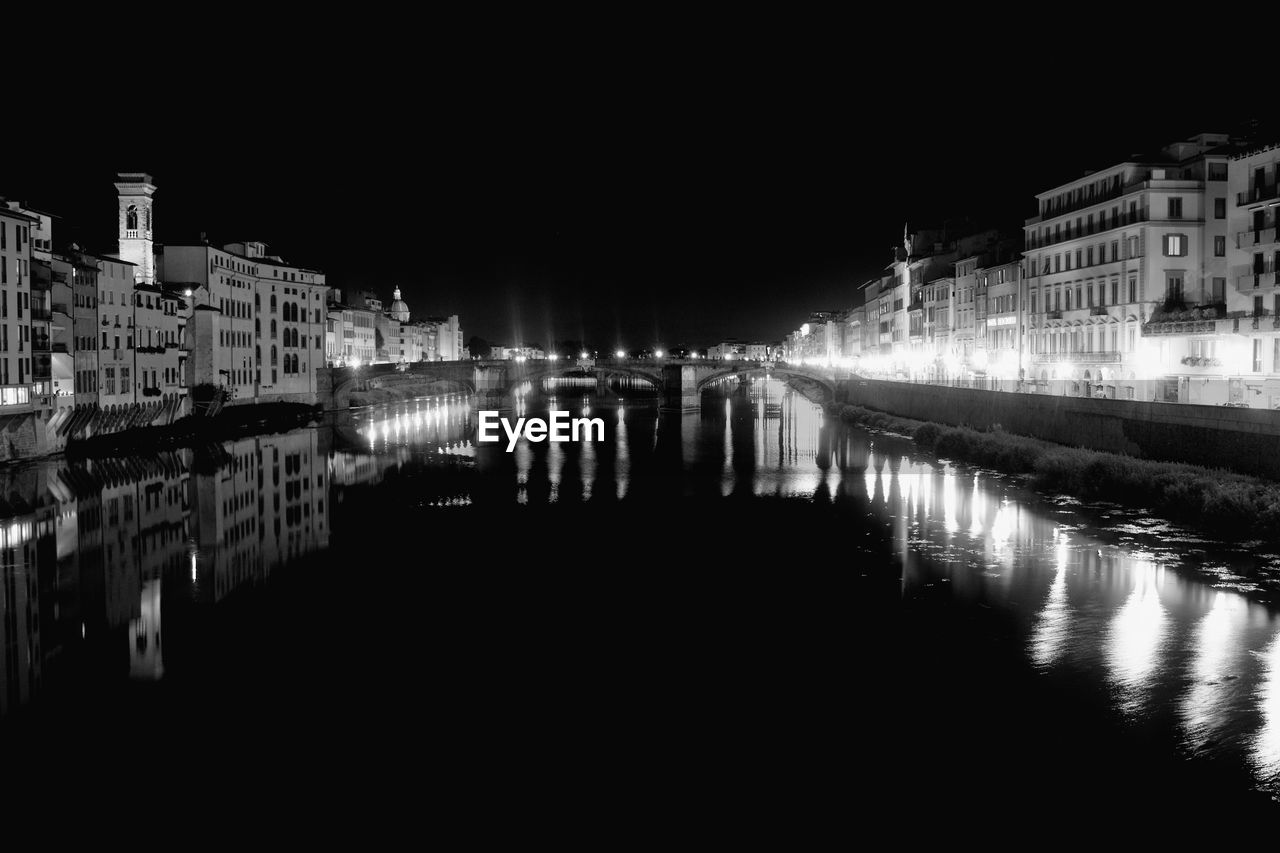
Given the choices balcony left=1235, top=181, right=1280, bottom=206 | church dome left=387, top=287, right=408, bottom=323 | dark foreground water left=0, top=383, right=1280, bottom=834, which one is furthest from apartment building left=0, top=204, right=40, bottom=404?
church dome left=387, top=287, right=408, bottom=323

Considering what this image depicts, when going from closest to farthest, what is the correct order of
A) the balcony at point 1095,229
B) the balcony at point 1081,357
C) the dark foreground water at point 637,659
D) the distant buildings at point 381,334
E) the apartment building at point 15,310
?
the dark foreground water at point 637,659 → the apartment building at point 15,310 → the balcony at point 1095,229 → the balcony at point 1081,357 → the distant buildings at point 381,334

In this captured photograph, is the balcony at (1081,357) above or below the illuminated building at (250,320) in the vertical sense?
below

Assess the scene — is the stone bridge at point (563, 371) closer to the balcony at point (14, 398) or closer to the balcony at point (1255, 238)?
the balcony at point (14, 398)

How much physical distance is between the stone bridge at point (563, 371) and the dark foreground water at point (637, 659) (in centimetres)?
4695

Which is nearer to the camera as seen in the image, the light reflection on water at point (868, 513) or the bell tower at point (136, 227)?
the light reflection on water at point (868, 513)

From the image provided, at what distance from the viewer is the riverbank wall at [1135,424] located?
25234mm

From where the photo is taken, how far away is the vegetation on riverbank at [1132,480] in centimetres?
2367

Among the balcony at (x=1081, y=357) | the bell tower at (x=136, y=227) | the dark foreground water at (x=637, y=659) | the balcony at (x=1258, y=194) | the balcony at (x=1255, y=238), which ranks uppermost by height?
the bell tower at (x=136, y=227)

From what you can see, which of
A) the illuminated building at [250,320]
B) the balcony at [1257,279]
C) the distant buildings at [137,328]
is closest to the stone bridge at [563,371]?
the illuminated building at [250,320]

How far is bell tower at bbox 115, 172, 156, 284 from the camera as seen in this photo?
59.2 m

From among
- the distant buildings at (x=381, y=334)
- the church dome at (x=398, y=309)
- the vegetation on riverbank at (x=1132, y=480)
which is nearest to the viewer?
the vegetation on riverbank at (x=1132, y=480)

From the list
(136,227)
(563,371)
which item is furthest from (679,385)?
(136,227)

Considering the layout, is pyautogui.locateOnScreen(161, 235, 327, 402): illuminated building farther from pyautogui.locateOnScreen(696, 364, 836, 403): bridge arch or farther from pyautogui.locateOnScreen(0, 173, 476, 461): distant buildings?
pyautogui.locateOnScreen(696, 364, 836, 403): bridge arch

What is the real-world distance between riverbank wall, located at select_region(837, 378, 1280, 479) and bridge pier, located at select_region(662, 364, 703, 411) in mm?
34414
